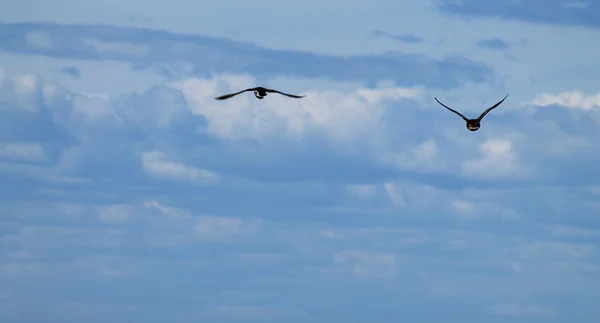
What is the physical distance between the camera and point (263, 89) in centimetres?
15488

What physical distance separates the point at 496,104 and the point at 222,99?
32.4 m

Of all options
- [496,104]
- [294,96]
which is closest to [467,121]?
[496,104]

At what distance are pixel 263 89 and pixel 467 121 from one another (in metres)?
24.2

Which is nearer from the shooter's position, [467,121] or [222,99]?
[222,99]

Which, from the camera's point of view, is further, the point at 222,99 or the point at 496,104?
the point at 496,104

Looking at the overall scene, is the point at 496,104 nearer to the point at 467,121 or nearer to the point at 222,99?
the point at 467,121

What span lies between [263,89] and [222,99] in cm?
857

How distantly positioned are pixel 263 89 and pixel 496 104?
26.6 meters

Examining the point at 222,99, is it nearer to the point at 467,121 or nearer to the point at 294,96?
the point at 294,96

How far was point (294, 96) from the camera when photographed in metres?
150

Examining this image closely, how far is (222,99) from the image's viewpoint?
14750 centimetres

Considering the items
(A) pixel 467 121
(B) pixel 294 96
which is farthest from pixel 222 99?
(A) pixel 467 121

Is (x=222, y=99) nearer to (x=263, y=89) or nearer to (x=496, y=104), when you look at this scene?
(x=263, y=89)

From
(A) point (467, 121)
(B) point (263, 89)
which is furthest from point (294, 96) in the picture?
(A) point (467, 121)
